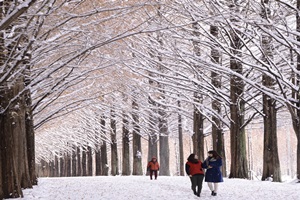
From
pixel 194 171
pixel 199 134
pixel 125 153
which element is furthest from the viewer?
pixel 125 153

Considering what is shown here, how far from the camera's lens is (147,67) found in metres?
22.2

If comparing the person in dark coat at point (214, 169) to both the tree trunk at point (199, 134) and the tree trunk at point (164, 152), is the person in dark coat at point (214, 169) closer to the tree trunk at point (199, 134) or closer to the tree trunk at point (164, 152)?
the tree trunk at point (199, 134)

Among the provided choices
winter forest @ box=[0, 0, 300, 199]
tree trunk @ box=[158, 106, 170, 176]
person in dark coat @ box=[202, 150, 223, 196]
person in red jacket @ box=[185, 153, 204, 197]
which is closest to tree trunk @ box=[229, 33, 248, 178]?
winter forest @ box=[0, 0, 300, 199]

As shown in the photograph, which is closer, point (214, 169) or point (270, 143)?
point (214, 169)

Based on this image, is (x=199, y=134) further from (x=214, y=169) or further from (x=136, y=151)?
(x=214, y=169)

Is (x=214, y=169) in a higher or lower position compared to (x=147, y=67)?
lower

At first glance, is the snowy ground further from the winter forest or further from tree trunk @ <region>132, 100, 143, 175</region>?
tree trunk @ <region>132, 100, 143, 175</region>

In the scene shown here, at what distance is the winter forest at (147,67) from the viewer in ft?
41.7

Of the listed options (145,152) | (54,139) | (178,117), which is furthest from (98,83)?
(145,152)

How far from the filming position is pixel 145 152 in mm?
68375

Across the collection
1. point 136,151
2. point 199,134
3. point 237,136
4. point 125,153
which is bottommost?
point 125,153

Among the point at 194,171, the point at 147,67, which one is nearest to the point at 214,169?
the point at 194,171

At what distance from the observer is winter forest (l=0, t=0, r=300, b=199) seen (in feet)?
41.7

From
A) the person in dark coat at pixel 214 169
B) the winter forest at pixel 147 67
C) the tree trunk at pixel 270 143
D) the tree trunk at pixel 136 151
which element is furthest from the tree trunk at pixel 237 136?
the tree trunk at pixel 136 151
